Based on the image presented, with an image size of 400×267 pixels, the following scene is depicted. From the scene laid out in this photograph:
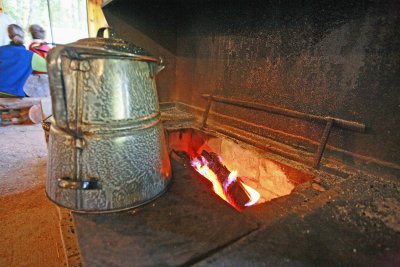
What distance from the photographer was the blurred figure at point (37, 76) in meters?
5.32

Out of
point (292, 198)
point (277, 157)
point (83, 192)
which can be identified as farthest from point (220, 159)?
point (83, 192)

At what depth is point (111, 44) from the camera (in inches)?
35.5

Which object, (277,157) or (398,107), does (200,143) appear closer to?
(277,157)

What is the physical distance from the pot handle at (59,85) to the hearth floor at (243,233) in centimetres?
37

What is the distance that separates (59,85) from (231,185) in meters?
1.51

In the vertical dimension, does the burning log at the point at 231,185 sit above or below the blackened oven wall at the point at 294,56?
below

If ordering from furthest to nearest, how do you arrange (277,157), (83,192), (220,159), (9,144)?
(9,144) → (220,159) → (277,157) → (83,192)

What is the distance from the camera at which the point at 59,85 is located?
805mm

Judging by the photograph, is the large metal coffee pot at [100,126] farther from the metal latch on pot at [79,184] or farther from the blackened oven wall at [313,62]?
the blackened oven wall at [313,62]

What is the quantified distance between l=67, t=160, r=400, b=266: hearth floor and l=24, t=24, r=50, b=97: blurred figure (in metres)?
5.69

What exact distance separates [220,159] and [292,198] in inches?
42.2

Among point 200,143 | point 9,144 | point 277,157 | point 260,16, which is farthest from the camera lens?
point 9,144

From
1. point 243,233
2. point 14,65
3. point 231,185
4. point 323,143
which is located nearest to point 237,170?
point 231,185

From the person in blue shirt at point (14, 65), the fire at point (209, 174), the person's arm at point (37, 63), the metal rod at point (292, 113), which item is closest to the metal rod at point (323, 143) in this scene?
the metal rod at point (292, 113)
